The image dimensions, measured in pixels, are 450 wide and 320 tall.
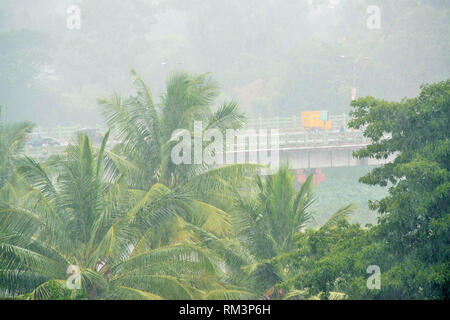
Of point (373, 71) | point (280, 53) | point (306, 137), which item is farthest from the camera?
point (280, 53)

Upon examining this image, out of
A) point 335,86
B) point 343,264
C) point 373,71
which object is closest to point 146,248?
point 343,264

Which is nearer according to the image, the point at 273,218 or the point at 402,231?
the point at 402,231

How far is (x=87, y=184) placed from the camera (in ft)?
34.4

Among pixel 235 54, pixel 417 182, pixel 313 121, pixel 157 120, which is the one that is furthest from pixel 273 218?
pixel 235 54

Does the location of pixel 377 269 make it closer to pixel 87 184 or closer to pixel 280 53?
pixel 87 184

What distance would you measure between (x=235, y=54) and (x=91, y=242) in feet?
198

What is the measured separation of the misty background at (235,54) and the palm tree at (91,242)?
1961 inches

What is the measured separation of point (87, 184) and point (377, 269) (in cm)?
553

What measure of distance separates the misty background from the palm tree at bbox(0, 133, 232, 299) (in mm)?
49806

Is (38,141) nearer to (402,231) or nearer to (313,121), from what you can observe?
(313,121)

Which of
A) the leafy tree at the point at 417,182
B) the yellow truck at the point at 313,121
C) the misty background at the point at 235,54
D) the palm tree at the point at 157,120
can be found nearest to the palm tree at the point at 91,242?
the palm tree at the point at 157,120

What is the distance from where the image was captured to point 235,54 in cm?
6869

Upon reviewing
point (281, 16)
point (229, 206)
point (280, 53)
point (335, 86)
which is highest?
point (281, 16)
